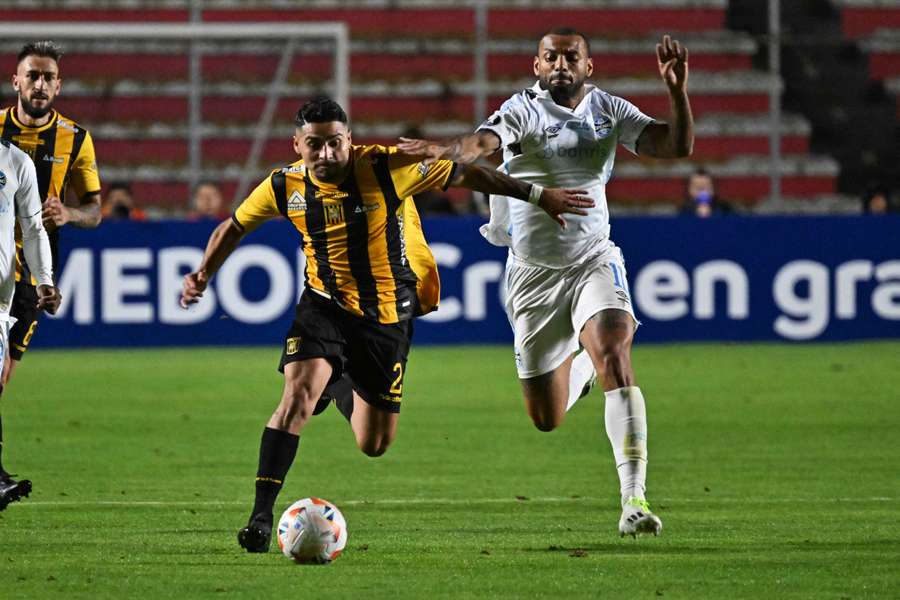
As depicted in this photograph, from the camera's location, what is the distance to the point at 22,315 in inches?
356

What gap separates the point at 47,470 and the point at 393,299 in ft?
8.62

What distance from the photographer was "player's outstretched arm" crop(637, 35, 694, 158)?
25.4 ft

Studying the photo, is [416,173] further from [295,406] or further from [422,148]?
[295,406]

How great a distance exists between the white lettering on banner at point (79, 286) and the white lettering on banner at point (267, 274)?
1230mm

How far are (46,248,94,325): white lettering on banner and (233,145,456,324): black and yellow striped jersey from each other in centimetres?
937

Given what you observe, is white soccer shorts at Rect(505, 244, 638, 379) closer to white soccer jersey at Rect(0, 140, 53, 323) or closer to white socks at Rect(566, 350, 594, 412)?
white socks at Rect(566, 350, 594, 412)

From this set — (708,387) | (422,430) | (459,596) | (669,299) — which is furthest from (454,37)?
(459,596)

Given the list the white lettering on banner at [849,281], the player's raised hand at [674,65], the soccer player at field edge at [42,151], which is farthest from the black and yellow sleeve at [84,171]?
the white lettering on banner at [849,281]

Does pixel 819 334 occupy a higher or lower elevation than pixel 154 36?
lower

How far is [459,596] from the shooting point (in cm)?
587

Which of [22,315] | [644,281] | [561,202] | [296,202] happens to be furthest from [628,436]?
[644,281]

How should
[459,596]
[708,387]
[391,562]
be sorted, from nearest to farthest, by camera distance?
[459,596] → [391,562] → [708,387]

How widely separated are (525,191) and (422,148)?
52 centimetres

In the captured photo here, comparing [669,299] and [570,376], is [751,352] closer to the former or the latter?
[669,299]
